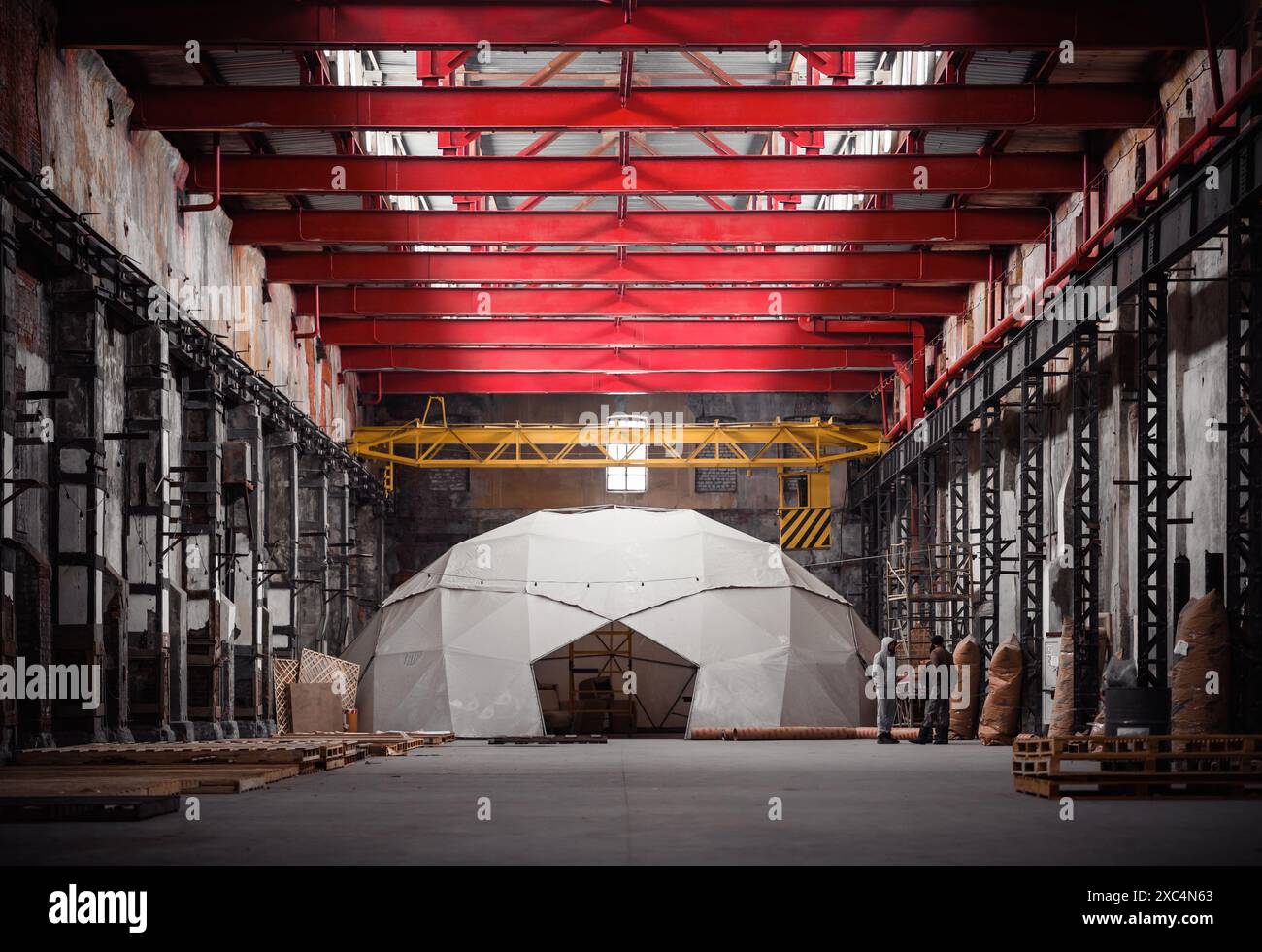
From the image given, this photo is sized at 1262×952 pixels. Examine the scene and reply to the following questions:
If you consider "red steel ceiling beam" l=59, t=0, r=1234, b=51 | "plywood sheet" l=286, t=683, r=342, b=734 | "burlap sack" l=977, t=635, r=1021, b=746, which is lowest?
"plywood sheet" l=286, t=683, r=342, b=734

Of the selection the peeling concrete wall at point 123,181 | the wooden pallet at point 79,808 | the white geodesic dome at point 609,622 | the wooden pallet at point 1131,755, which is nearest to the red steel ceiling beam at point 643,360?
the white geodesic dome at point 609,622

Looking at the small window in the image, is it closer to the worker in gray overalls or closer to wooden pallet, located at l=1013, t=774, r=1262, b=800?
the worker in gray overalls

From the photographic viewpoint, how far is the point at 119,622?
19875mm

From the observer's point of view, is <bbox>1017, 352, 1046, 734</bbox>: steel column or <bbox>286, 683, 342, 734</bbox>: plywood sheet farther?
<bbox>286, 683, 342, 734</bbox>: plywood sheet

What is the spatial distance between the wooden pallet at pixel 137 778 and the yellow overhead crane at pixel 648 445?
24.2m

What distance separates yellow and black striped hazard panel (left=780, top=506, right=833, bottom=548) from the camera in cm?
4238

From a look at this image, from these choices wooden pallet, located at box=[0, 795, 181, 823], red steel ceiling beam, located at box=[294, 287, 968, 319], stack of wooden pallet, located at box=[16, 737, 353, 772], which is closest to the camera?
wooden pallet, located at box=[0, 795, 181, 823]

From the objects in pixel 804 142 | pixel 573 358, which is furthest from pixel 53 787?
pixel 573 358

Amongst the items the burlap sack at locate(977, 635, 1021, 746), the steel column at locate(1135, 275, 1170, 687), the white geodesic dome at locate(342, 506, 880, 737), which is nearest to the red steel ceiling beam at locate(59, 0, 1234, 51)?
the steel column at locate(1135, 275, 1170, 687)

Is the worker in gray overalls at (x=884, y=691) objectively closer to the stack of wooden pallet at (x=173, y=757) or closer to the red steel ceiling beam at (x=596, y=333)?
the stack of wooden pallet at (x=173, y=757)

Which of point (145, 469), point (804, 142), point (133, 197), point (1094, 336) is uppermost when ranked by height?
point (804, 142)

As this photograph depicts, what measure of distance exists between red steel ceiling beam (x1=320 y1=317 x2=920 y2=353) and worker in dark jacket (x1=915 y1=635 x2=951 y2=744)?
9639 mm

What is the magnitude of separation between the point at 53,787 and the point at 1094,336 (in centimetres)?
1587
